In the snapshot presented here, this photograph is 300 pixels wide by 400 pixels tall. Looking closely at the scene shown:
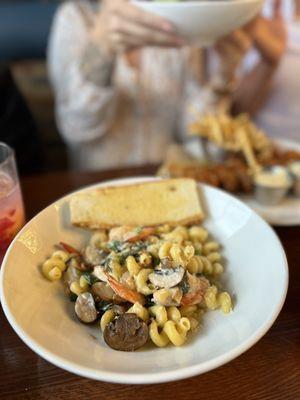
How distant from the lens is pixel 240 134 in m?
1.31

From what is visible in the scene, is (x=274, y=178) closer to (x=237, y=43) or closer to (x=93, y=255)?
(x=93, y=255)

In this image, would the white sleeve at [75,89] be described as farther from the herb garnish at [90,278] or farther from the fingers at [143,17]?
the herb garnish at [90,278]

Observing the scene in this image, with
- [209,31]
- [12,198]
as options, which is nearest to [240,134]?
[209,31]

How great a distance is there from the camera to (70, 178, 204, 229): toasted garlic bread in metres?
0.91

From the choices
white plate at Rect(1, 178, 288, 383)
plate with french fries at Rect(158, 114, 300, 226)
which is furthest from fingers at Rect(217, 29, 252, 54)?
white plate at Rect(1, 178, 288, 383)

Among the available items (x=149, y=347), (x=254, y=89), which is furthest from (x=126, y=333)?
(x=254, y=89)

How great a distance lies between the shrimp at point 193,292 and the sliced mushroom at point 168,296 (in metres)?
0.02

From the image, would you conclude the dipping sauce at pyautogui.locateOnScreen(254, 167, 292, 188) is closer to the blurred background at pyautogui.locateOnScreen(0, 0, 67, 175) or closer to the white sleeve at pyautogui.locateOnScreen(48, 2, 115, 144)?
the white sleeve at pyautogui.locateOnScreen(48, 2, 115, 144)

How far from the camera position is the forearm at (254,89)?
1963mm

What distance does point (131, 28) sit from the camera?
126 cm

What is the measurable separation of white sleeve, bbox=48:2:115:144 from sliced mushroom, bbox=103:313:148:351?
42.2 inches

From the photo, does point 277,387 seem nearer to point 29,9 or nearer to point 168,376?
point 168,376

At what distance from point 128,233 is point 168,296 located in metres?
0.21

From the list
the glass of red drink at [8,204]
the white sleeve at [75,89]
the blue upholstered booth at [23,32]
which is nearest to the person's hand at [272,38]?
the white sleeve at [75,89]
